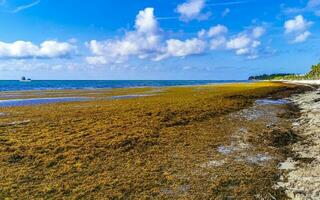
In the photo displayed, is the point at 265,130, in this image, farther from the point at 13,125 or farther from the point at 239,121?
the point at 13,125

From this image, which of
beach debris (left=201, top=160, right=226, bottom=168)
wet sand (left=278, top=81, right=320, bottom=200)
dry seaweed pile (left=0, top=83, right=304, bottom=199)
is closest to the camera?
wet sand (left=278, top=81, right=320, bottom=200)

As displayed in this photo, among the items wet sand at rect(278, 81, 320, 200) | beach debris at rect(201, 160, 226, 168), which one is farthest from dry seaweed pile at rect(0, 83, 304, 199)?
wet sand at rect(278, 81, 320, 200)

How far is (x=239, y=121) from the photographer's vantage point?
64.7ft

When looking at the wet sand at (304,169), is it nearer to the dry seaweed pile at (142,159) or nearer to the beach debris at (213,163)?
the dry seaweed pile at (142,159)

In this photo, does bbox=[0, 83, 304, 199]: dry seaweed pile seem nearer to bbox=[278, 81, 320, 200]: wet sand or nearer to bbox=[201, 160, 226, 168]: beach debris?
bbox=[201, 160, 226, 168]: beach debris

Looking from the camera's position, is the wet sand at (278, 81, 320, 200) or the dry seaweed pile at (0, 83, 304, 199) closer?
the wet sand at (278, 81, 320, 200)

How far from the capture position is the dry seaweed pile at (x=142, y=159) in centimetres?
834

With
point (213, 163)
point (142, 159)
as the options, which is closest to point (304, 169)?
point (213, 163)

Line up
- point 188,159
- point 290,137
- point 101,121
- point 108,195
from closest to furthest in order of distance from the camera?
point 108,195 < point 188,159 < point 290,137 < point 101,121

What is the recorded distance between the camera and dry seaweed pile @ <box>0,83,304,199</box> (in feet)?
27.4

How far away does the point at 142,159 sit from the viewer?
11227 mm

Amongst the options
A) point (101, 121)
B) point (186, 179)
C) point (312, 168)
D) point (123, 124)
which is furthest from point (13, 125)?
point (312, 168)

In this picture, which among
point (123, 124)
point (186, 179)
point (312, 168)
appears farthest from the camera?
point (123, 124)

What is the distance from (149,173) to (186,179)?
4.29 feet
